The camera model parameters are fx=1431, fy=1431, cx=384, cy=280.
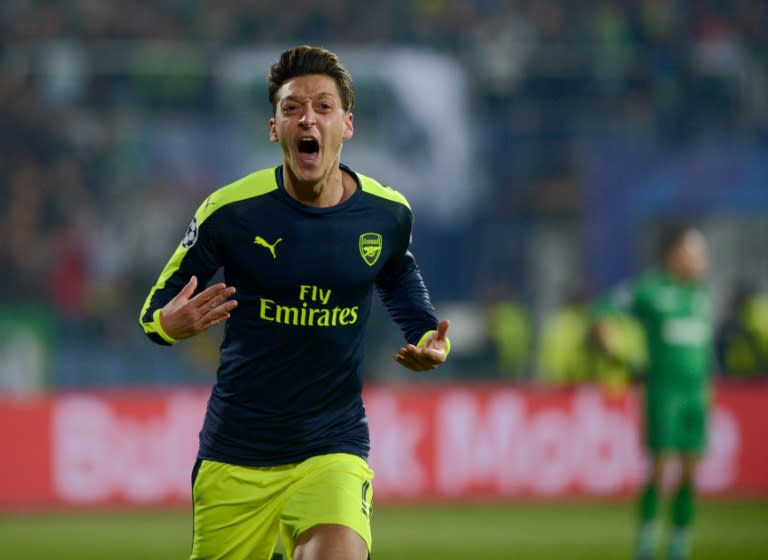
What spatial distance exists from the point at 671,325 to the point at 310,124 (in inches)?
235

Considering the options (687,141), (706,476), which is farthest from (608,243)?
(706,476)

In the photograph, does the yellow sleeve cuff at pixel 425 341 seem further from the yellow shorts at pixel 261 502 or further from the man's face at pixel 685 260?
the man's face at pixel 685 260

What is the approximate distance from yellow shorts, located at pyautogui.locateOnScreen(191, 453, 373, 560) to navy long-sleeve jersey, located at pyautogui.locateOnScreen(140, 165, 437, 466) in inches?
2.0

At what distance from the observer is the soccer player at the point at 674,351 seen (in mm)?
9773

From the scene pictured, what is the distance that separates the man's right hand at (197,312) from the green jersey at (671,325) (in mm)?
5948

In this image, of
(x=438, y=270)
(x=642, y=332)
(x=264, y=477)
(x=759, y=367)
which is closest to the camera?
(x=264, y=477)

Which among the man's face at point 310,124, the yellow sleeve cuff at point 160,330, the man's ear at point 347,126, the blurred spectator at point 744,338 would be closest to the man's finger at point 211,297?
the yellow sleeve cuff at point 160,330

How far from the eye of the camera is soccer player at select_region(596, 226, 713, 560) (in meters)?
9.77

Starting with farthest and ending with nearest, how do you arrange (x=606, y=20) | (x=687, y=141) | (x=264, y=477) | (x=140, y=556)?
(x=606, y=20) < (x=687, y=141) < (x=140, y=556) < (x=264, y=477)

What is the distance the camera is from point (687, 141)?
668 inches

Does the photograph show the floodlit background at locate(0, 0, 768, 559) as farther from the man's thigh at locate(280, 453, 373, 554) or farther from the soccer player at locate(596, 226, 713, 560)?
the man's thigh at locate(280, 453, 373, 554)

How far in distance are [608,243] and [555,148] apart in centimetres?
125

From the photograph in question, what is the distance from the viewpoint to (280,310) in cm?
463

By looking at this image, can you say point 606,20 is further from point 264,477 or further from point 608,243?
point 264,477
